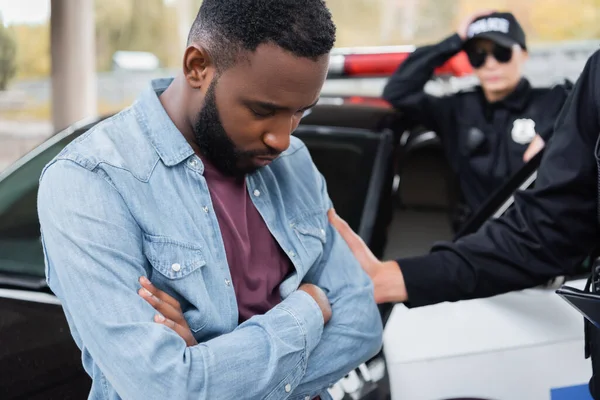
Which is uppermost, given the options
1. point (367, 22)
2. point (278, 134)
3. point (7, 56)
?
point (278, 134)

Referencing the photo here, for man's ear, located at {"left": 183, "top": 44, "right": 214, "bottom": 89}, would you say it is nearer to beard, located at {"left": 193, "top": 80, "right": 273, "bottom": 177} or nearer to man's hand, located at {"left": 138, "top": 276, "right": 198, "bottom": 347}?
beard, located at {"left": 193, "top": 80, "right": 273, "bottom": 177}

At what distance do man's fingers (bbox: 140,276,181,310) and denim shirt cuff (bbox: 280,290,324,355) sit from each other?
0.64 feet

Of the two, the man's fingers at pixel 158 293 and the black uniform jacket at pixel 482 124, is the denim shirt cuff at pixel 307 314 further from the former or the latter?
the black uniform jacket at pixel 482 124

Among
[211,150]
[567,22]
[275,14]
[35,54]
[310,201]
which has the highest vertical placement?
[275,14]

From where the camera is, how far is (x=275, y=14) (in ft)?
3.76

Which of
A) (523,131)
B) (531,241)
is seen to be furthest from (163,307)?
(523,131)

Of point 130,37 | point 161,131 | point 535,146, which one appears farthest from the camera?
point 130,37

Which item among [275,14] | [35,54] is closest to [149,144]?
[275,14]

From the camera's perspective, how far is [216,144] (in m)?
1.24

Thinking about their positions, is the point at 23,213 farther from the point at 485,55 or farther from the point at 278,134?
the point at 485,55

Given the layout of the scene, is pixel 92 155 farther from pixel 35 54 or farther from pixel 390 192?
pixel 35 54

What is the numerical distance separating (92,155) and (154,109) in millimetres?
164

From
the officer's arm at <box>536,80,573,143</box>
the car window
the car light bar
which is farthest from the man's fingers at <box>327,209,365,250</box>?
the car light bar

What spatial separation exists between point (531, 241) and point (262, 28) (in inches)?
37.7
